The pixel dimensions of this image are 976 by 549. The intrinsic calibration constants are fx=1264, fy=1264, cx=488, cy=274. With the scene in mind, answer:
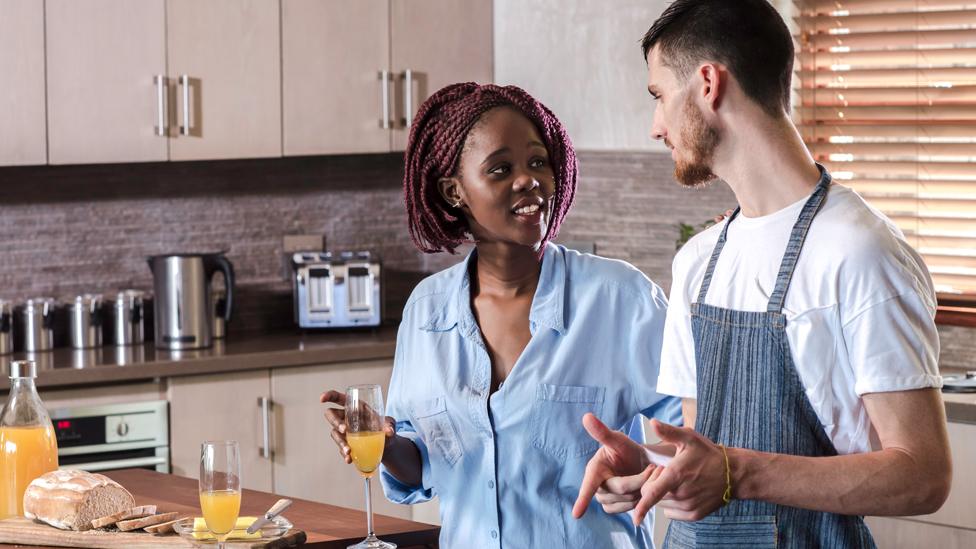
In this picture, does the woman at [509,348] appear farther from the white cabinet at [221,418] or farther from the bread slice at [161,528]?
the white cabinet at [221,418]

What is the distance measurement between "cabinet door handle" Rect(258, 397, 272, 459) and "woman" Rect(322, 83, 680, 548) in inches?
67.7

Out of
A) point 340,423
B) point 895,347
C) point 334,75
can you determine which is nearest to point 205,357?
point 334,75

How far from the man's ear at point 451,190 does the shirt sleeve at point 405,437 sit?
0.79ft

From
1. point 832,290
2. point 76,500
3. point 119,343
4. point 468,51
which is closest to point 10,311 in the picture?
point 119,343

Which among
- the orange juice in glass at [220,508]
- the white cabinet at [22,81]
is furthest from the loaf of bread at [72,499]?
the white cabinet at [22,81]

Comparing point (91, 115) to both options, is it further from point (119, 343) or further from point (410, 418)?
point (410, 418)

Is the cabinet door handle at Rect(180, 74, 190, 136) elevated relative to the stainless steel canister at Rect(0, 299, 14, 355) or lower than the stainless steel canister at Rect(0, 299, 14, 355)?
elevated

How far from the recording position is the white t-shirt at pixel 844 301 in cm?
144

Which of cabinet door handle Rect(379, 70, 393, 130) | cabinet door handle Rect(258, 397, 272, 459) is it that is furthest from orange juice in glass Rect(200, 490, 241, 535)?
cabinet door handle Rect(379, 70, 393, 130)

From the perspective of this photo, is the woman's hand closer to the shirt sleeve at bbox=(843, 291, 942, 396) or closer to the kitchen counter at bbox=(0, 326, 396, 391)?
the shirt sleeve at bbox=(843, 291, 942, 396)

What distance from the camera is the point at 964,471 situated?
287cm

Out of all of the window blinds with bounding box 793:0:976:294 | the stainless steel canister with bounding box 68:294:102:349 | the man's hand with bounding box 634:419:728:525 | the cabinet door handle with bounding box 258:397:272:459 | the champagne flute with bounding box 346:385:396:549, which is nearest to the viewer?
the man's hand with bounding box 634:419:728:525

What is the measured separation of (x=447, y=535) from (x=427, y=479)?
4.4 inches

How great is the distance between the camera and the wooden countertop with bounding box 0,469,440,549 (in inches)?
80.2
